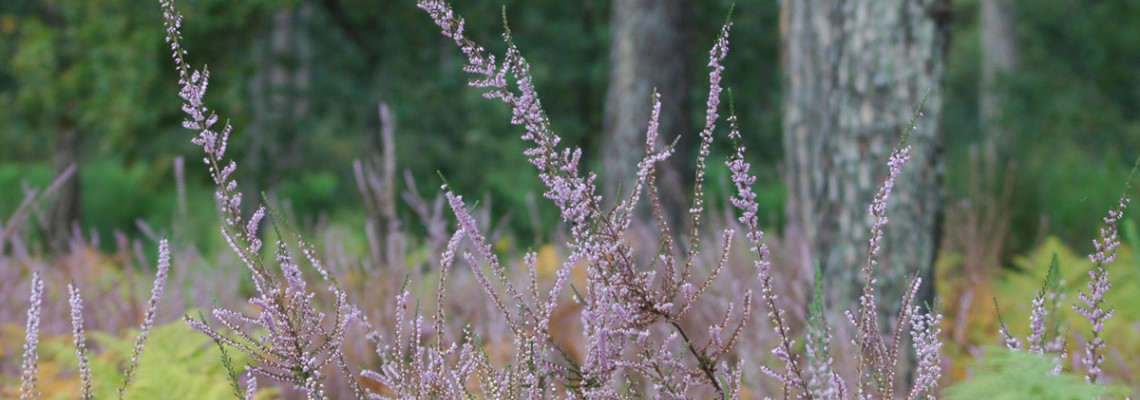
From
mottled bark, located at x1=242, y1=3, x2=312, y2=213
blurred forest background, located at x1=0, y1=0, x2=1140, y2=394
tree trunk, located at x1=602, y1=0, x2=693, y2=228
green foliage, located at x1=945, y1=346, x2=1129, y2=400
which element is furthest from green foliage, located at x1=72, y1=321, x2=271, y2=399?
mottled bark, located at x1=242, y1=3, x2=312, y2=213

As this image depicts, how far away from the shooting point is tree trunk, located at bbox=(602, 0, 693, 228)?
6961 millimetres

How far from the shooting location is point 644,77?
7.01m

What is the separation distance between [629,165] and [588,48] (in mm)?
9111

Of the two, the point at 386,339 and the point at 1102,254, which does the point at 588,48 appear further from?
the point at 1102,254

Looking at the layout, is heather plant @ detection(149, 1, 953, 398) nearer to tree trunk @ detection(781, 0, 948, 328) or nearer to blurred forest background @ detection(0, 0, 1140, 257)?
tree trunk @ detection(781, 0, 948, 328)

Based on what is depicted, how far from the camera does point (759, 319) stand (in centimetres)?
363

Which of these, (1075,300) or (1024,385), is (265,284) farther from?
(1075,300)

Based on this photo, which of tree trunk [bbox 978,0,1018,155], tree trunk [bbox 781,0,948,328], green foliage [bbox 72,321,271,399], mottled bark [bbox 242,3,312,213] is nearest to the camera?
green foliage [bbox 72,321,271,399]

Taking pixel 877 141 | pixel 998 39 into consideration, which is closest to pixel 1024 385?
pixel 877 141

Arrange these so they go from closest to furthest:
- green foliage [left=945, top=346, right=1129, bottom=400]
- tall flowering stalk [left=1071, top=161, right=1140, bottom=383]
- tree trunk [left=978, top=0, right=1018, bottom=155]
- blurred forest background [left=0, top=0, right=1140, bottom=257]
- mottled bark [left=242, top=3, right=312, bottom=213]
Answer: green foliage [left=945, top=346, right=1129, bottom=400], tall flowering stalk [left=1071, top=161, right=1140, bottom=383], blurred forest background [left=0, top=0, right=1140, bottom=257], mottled bark [left=242, top=3, right=312, bottom=213], tree trunk [left=978, top=0, right=1018, bottom=155]

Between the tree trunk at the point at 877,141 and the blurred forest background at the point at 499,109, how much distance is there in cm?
4

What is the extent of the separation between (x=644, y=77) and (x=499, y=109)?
298 inches

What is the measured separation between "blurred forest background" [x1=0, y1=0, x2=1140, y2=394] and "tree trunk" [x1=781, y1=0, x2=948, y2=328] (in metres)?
0.04

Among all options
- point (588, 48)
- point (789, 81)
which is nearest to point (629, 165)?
point (789, 81)
